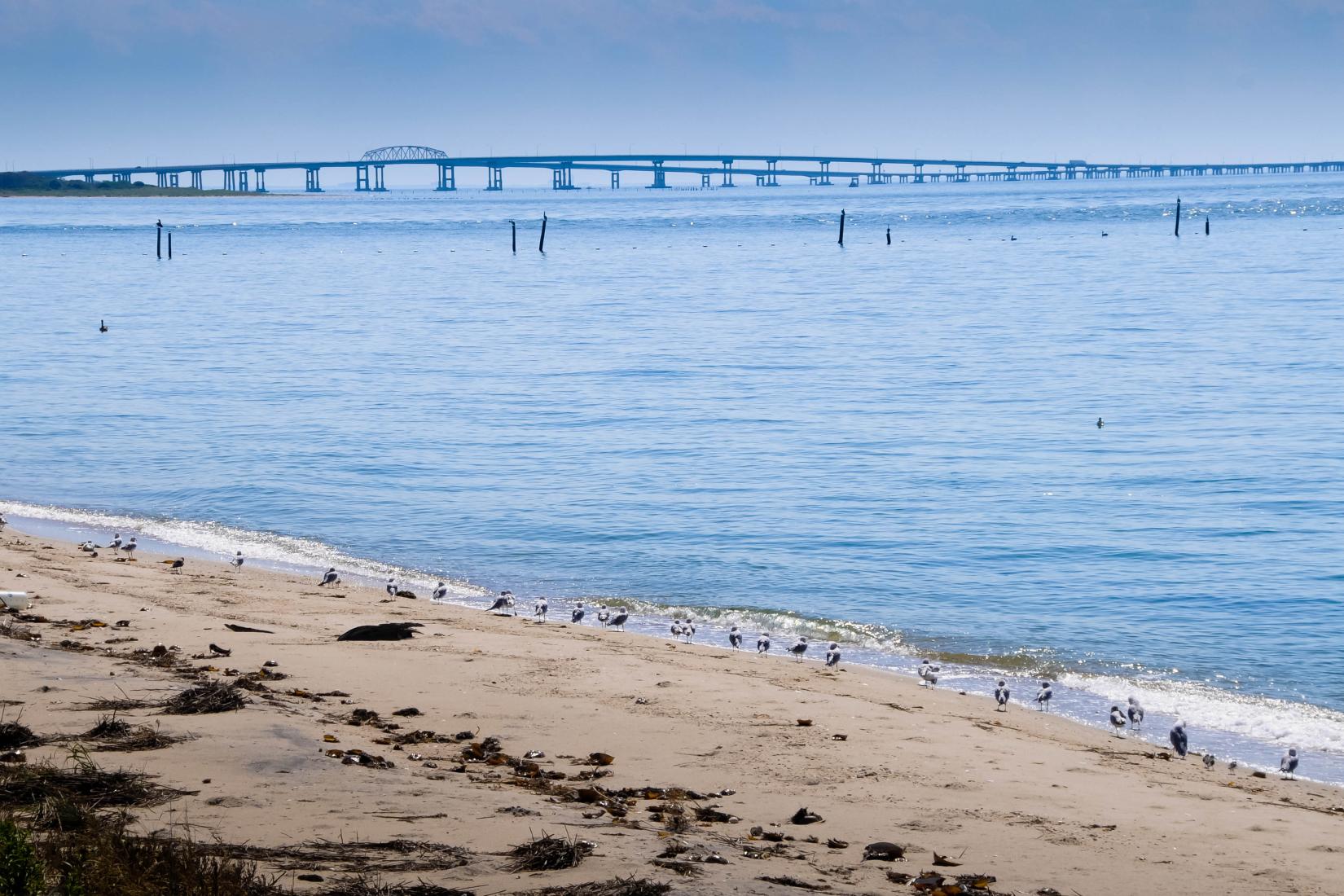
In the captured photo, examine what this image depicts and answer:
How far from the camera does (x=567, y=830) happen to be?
7.67m

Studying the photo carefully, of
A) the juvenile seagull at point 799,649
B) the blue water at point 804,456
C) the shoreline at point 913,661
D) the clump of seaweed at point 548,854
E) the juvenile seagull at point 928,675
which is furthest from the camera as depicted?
the blue water at point 804,456

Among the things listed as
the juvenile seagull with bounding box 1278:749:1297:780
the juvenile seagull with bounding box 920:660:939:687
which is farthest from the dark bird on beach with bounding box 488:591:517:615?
the juvenile seagull with bounding box 1278:749:1297:780

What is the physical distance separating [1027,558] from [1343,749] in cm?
718

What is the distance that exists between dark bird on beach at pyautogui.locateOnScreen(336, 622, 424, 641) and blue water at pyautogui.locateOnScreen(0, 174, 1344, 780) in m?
4.22

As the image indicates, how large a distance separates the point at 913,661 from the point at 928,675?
1.29 m

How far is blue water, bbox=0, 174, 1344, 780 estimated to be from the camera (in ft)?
53.0

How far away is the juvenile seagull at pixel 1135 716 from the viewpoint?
39.8 ft

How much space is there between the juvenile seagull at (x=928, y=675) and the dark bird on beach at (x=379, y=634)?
4810mm

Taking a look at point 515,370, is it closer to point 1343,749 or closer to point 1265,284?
point 1343,749

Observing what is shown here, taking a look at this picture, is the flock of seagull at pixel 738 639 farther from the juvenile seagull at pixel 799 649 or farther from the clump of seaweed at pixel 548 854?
the clump of seaweed at pixel 548 854

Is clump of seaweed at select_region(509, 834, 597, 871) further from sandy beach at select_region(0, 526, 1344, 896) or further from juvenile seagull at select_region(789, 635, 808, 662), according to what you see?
juvenile seagull at select_region(789, 635, 808, 662)

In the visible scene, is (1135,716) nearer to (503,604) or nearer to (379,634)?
(379,634)

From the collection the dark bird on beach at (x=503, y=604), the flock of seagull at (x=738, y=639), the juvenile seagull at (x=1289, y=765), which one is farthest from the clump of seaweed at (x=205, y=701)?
the juvenile seagull at (x=1289, y=765)

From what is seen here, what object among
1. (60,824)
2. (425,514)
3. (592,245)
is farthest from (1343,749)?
(592,245)
